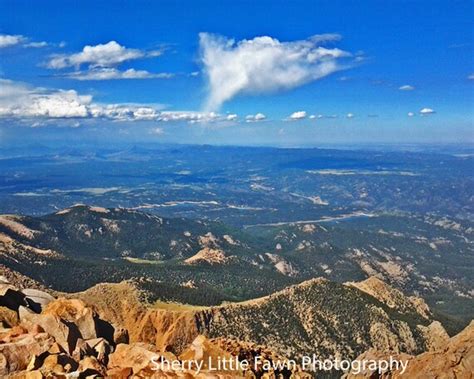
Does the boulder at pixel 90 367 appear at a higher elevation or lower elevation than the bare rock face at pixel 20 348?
lower

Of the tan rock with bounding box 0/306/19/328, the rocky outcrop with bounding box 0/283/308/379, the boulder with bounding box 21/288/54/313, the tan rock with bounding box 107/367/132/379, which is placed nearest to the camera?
the rocky outcrop with bounding box 0/283/308/379

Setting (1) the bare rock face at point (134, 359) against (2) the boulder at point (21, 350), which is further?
(1) the bare rock face at point (134, 359)

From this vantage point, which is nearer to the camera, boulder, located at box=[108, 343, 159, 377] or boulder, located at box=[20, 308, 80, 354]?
boulder, located at box=[108, 343, 159, 377]

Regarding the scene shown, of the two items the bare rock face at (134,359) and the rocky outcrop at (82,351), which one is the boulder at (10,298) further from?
the bare rock face at (134,359)

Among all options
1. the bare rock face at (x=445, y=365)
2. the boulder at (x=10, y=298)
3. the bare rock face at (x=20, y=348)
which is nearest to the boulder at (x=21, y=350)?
the bare rock face at (x=20, y=348)

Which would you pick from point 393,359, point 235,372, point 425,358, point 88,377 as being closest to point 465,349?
point 425,358

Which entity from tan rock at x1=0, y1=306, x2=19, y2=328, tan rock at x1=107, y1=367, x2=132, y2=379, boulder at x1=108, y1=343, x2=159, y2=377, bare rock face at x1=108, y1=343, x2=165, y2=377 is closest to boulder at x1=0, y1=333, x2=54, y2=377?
tan rock at x1=107, y1=367, x2=132, y2=379

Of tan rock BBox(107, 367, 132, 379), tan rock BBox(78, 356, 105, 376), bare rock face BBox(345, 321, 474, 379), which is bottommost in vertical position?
bare rock face BBox(345, 321, 474, 379)

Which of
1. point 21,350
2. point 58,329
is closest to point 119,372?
point 21,350

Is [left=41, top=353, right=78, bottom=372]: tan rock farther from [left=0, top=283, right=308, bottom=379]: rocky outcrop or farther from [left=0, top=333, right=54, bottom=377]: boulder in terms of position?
[left=0, top=333, right=54, bottom=377]: boulder

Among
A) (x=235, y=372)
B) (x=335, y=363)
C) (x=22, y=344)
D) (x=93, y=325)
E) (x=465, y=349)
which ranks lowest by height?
(x=335, y=363)

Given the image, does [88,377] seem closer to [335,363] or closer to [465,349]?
[465,349]
